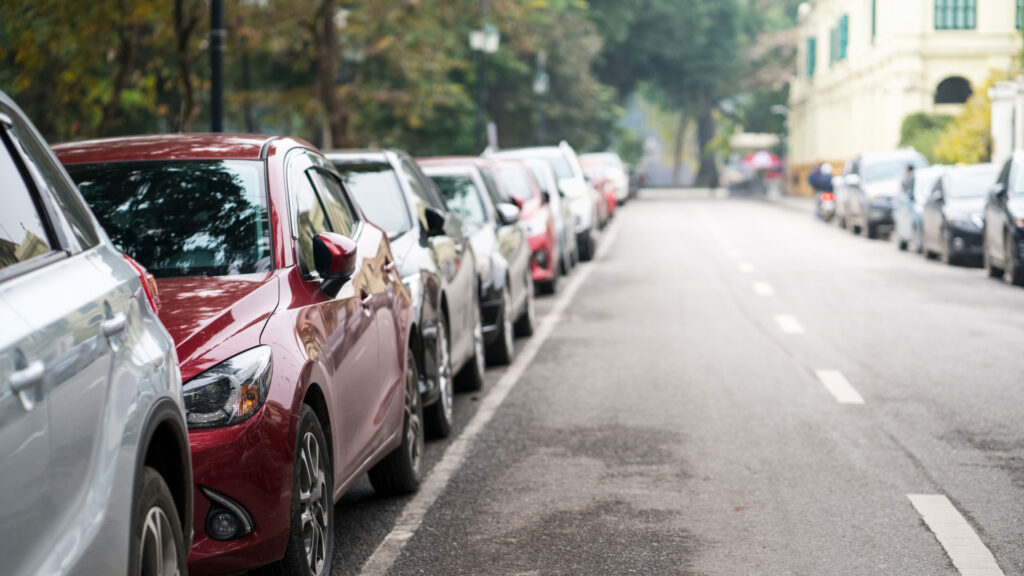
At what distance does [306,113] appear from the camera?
36656 millimetres

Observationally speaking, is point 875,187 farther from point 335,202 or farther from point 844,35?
point 844,35

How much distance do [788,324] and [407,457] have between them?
27.5ft

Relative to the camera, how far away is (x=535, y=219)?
17562mm

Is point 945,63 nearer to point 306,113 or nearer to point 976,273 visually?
point 306,113

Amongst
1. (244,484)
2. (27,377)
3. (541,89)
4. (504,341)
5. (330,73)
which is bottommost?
(504,341)

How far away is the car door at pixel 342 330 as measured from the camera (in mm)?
5523

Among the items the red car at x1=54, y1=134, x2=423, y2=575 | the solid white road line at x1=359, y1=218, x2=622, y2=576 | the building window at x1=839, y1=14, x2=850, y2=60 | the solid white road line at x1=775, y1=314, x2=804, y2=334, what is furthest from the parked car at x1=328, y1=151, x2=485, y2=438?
the building window at x1=839, y1=14, x2=850, y2=60

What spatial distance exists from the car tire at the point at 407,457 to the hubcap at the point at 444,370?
0.98 meters

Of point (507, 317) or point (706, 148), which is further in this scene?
point (706, 148)

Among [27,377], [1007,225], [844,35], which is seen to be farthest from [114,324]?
[844,35]

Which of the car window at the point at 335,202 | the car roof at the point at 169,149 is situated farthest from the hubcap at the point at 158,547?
the car window at the point at 335,202

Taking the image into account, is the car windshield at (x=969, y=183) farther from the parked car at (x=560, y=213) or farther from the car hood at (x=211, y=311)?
the car hood at (x=211, y=311)

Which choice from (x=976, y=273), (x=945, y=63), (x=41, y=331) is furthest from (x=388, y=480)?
(x=945, y=63)

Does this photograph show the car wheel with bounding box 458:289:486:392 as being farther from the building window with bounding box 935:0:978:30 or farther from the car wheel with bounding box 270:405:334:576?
the building window with bounding box 935:0:978:30
